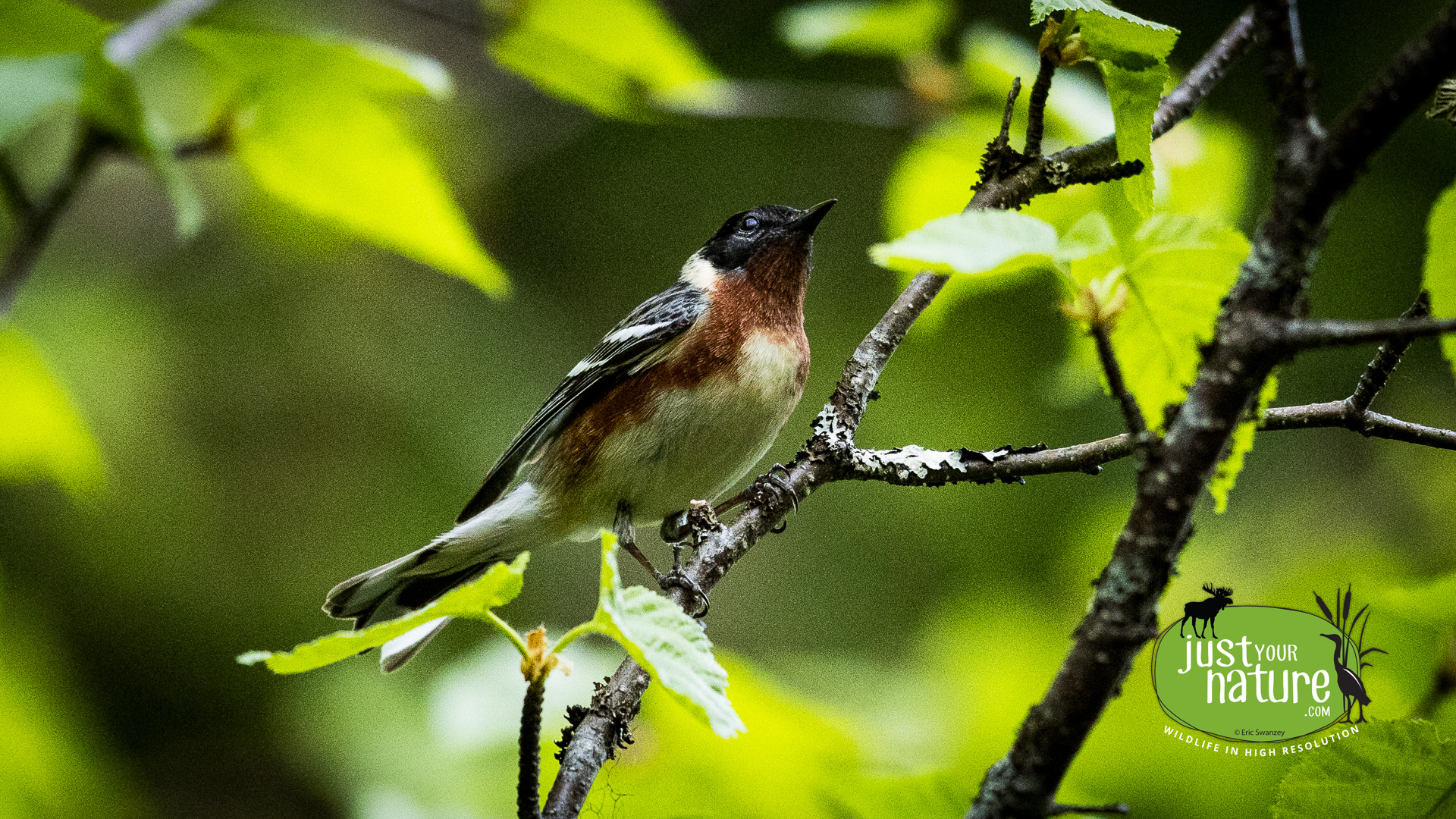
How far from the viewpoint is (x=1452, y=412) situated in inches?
181

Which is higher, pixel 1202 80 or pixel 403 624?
pixel 1202 80

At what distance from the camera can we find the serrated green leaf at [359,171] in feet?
7.09

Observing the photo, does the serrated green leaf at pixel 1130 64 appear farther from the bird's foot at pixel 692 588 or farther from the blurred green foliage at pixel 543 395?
the bird's foot at pixel 692 588

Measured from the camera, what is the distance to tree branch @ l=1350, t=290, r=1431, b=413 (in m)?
1.54

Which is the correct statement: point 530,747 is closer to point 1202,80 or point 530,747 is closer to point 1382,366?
point 1382,366

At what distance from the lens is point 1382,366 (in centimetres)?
157

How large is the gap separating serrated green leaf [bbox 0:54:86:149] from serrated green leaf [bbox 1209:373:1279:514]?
1924 millimetres

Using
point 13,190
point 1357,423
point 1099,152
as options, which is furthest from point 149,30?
point 1357,423

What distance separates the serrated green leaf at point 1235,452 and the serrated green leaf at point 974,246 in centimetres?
33

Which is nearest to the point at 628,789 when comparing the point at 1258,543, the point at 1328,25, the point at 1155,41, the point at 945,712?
the point at 945,712

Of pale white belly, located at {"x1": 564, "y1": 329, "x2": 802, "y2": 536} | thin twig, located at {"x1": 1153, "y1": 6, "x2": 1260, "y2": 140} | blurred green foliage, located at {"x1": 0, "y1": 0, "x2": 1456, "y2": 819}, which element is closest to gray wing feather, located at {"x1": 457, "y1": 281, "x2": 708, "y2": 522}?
pale white belly, located at {"x1": 564, "y1": 329, "x2": 802, "y2": 536}

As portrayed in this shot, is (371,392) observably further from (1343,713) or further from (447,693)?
(1343,713)

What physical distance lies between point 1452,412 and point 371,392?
20.5ft

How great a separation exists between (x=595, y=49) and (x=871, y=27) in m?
0.80
